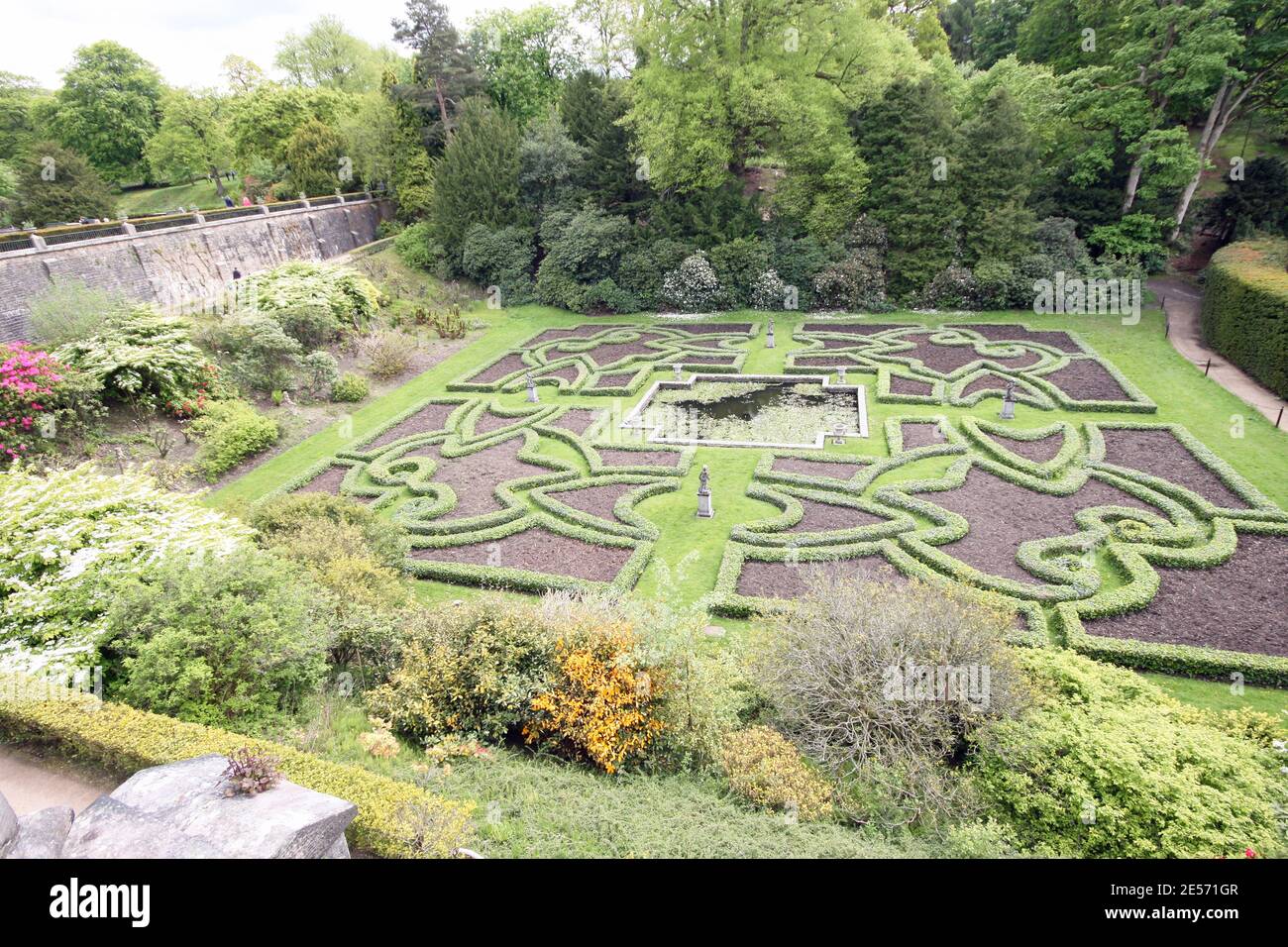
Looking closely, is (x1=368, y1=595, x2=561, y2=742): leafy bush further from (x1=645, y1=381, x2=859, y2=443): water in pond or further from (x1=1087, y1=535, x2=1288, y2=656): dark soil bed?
(x1=645, y1=381, x2=859, y2=443): water in pond

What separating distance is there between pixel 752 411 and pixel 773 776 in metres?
13.9

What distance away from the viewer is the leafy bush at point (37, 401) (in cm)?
1545

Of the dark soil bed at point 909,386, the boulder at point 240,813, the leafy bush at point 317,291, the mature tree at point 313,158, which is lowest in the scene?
the boulder at point 240,813

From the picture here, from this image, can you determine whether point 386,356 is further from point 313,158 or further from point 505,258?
point 313,158

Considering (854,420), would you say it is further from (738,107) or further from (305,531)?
(738,107)

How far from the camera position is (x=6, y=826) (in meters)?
4.90

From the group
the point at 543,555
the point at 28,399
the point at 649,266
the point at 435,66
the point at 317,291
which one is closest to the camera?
the point at 543,555

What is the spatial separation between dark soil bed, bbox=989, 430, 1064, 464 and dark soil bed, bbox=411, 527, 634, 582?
1020 centimetres

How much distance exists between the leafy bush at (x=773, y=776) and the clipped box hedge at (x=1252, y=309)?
1924 cm

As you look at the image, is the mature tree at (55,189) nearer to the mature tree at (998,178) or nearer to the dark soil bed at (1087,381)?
the mature tree at (998,178)

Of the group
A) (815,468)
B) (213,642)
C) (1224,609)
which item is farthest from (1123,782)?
(815,468)

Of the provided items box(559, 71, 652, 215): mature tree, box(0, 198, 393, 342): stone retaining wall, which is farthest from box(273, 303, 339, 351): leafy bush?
box(559, 71, 652, 215): mature tree

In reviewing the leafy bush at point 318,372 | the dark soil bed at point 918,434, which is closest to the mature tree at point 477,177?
the leafy bush at point 318,372
